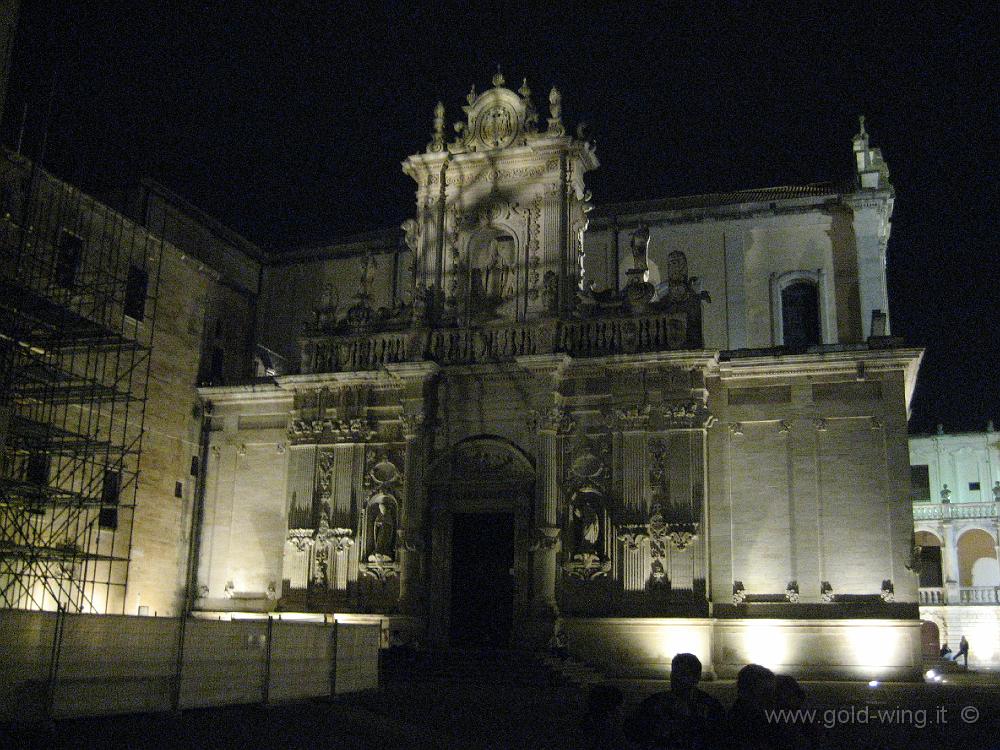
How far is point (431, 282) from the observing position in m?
29.5

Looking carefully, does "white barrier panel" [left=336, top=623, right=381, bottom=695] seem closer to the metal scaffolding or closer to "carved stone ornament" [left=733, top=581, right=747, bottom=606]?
the metal scaffolding

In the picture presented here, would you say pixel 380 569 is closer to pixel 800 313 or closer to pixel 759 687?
pixel 800 313

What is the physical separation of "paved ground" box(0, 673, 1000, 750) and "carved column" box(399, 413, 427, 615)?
489 cm

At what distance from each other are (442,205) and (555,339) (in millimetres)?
5815

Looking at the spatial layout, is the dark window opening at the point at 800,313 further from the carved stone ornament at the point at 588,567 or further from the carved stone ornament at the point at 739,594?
the carved stone ornament at the point at 588,567

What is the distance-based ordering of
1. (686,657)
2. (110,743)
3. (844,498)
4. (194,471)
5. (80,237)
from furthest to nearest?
(194,471) → (80,237) → (844,498) → (110,743) → (686,657)

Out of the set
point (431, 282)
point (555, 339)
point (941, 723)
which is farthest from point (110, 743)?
point (431, 282)

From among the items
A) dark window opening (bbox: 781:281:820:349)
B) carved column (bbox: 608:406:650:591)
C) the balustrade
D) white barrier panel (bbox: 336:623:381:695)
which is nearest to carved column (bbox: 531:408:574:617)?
carved column (bbox: 608:406:650:591)

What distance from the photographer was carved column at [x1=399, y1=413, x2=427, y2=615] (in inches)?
1042

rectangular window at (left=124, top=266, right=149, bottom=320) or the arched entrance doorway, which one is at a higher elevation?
rectangular window at (left=124, top=266, right=149, bottom=320)

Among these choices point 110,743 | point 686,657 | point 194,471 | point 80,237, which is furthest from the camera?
point 194,471

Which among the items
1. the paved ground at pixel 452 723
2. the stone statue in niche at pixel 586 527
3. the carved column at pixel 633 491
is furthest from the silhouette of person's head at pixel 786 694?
the stone statue in niche at pixel 586 527

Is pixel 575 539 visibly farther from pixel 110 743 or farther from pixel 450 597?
pixel 110 743

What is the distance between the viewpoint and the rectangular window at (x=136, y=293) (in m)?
30.2
